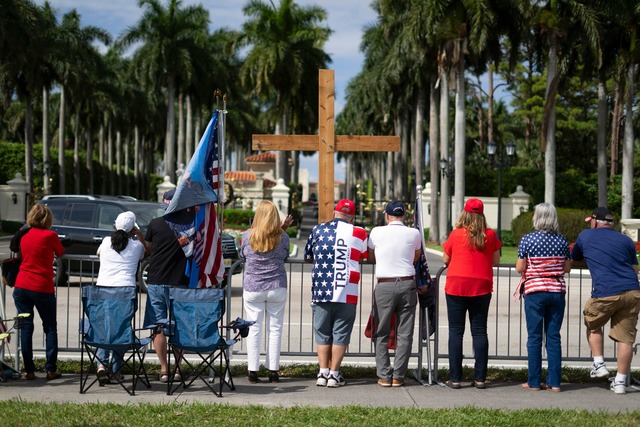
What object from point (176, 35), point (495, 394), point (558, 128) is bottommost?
point (495, 394)

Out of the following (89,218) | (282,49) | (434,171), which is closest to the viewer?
(89,218)

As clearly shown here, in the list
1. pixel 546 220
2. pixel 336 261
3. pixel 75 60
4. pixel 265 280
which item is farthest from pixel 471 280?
pixel 75 60

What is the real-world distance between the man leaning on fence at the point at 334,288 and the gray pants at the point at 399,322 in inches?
10.8

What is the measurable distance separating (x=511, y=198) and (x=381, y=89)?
32.4 feet

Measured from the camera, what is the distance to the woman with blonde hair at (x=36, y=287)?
27.9ft

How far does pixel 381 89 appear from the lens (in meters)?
51.4

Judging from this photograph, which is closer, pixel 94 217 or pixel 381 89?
pixel 94 217

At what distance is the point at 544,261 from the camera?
27.5ft

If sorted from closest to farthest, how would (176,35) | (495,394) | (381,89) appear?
1. (495,394)
2. (381,89)
3. (176,35)

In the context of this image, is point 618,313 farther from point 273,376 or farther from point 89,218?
point 89,218

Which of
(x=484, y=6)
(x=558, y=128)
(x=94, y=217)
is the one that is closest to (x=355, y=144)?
(x=94, y=217)

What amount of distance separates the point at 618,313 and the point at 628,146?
1235 inches

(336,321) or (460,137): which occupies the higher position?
(460,137)

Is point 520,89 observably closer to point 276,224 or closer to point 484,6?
point 484,6
